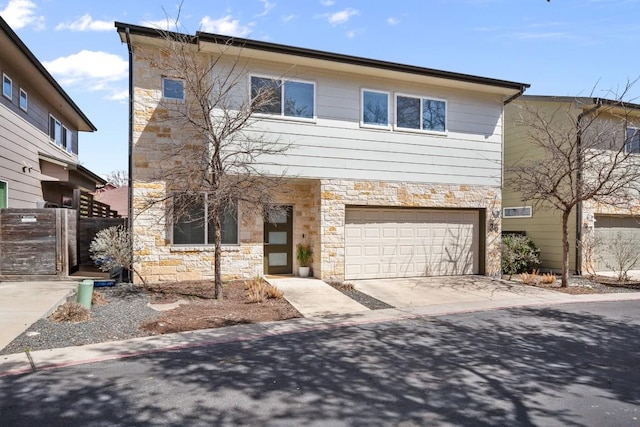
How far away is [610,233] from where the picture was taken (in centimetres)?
1630

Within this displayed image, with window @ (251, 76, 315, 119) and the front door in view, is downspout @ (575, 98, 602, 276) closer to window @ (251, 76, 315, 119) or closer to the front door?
window @ (251, 76, 315, 119)

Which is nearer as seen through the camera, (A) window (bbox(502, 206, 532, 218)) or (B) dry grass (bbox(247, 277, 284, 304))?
(B) dry grass (bbox(247, 277, 284, 304))

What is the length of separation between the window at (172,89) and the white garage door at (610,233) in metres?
15.2

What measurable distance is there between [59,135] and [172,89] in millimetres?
9394

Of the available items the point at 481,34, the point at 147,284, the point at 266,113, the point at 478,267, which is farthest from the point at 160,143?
the point at 478,267

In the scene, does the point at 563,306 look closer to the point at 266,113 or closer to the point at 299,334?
the point at 299,334

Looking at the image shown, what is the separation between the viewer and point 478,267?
14242 millimetres

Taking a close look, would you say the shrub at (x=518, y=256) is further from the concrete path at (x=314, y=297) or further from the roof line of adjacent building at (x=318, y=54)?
the concrete path at (x=314, y=297)

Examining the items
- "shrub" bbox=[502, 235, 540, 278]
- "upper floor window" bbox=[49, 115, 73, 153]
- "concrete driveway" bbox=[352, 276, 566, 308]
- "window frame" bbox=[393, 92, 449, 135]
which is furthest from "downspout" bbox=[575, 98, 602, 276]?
"upper floor window" bbox=[49, 115, 73, 153]

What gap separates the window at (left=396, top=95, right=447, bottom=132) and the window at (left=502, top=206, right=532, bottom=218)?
6198mm

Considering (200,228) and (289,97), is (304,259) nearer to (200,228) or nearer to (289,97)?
(200,228)

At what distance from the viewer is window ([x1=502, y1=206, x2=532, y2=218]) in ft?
55.8

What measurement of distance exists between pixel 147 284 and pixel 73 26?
22.1 ft

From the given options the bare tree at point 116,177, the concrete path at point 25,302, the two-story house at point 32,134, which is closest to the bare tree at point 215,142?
the concrete path at point 25,302
